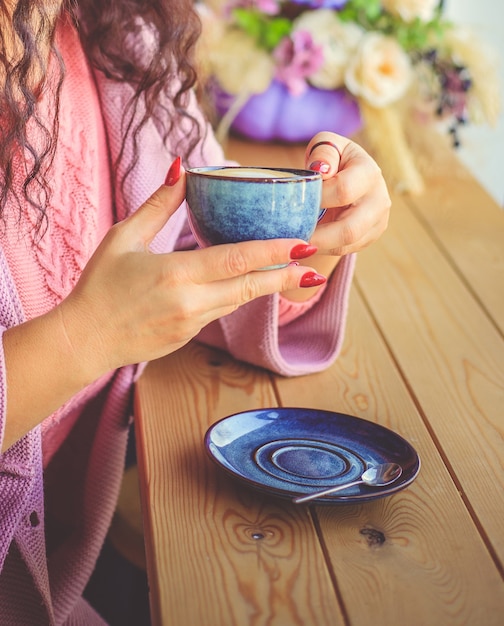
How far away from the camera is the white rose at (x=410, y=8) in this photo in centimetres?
177

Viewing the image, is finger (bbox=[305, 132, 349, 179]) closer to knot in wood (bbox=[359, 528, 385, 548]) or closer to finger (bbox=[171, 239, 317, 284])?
finger (bbox=[171, 239, 317, 284])

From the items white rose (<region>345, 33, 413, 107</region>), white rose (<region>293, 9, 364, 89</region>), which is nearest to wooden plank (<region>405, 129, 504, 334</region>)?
white rose (<region>345, 33, 413, 107</region>)

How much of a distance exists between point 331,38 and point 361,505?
4.39ft

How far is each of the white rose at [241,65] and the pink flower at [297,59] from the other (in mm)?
25

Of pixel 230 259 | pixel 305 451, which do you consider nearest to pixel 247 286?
pixel 230 259

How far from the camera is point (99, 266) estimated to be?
689mm

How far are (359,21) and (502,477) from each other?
1331 mm

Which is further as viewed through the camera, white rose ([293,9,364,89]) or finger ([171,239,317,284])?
white rose ([293,9,364,89])

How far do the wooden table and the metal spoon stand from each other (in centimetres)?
3

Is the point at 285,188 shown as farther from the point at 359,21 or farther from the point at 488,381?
the point at 359,21

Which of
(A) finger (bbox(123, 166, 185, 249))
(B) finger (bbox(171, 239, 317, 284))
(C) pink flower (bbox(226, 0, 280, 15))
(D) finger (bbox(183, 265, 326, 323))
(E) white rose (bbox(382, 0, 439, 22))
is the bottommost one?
(D) finger (bbox(183, 265, 326, 323))

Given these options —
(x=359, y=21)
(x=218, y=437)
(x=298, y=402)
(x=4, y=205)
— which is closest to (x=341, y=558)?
(x=218, y=437)

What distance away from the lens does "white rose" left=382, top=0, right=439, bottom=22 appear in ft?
5.80

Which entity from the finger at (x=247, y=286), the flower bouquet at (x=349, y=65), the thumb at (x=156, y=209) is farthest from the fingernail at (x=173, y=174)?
the flower bouquet at (x=349, y=65)
